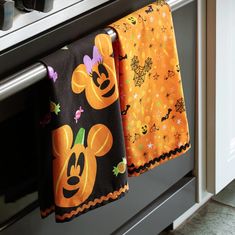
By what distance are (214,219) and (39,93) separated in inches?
33.9

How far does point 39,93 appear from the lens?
1.00 metres

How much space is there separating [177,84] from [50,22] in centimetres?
33

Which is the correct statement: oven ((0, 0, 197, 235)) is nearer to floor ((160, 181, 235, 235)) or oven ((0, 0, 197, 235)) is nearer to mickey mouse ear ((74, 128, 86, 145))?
mickey mouse ear ((74, 128, 86, 145))

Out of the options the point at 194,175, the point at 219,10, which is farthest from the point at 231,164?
the point at 219,10

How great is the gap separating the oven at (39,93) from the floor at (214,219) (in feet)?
0.94

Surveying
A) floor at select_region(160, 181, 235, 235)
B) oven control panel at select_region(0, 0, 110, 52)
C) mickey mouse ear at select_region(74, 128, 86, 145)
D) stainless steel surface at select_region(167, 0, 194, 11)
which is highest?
oven control panel at select_region(0, 0, 110, 52)

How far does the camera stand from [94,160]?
1.05m

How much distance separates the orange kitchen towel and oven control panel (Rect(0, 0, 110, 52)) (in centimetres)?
12

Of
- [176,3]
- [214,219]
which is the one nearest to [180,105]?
[176,3]

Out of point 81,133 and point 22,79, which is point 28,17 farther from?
point 81,133

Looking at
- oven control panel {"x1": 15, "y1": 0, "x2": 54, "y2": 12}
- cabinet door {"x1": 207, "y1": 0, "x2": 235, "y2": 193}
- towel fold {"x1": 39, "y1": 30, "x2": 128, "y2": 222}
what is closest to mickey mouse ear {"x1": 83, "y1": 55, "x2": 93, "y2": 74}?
towel fold {"x1": 39, "y1": 30, "x2": 128, "y2": 222}

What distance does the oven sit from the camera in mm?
918

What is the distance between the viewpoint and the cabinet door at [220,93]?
1.36m

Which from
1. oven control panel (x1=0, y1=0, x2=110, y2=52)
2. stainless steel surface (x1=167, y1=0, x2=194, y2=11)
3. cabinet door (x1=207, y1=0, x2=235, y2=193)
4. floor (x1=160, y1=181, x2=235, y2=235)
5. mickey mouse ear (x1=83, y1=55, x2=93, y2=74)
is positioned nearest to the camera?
oven control panel (x1=0, y1=0, x2=110, y2=52)
